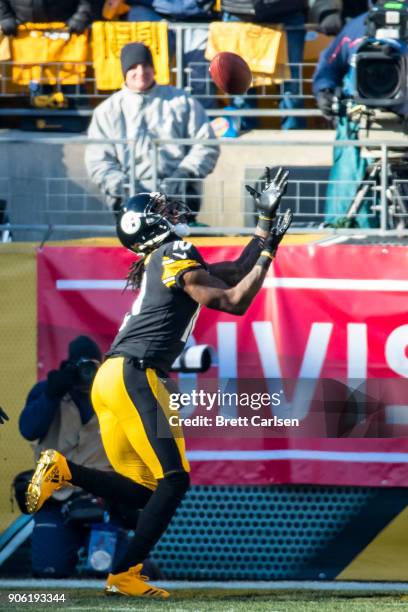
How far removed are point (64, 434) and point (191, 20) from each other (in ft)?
12.5

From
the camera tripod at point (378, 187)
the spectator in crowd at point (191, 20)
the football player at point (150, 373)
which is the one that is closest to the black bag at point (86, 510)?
the football player at point (150, 373)

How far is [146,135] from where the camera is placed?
8.99 metres

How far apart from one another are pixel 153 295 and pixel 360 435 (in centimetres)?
171

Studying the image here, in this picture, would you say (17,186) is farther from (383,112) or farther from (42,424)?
(383,112)

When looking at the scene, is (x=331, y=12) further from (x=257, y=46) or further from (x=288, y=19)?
(x=257, y=46)

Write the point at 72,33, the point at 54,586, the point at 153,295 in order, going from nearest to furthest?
the point at 153,295 < the point at 54,586 < the point at 72,33

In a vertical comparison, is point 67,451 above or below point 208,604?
above

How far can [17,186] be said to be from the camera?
875cm

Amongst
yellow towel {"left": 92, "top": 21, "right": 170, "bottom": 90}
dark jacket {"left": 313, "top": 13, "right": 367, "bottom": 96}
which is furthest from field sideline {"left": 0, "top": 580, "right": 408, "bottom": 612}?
yellow towel {"left": 92, "top": 21, "right": 170, "bottom": 90}

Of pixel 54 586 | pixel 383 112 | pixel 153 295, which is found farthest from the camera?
pixel 383 112

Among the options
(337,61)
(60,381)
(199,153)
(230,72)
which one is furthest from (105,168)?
(337,61)

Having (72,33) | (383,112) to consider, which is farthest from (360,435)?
(72,33)

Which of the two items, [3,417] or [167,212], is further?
[3,417]

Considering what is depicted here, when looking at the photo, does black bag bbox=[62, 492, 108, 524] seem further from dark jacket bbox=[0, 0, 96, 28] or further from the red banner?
dark jacket bbox=[0, 0, 96, 28]
